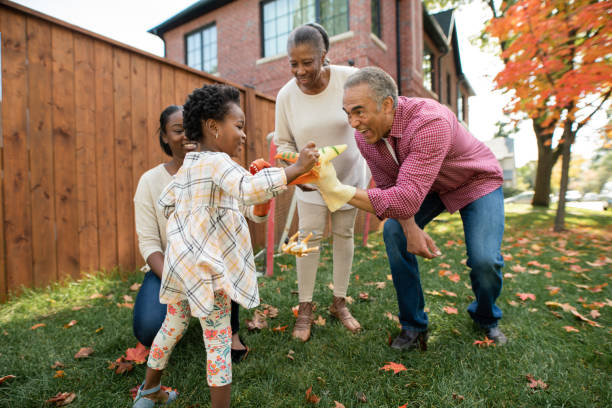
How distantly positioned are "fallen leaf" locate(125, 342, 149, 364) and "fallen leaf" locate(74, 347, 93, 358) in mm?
248

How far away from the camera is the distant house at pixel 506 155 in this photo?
5259 centimetres

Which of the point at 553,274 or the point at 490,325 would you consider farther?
the point at 553,274

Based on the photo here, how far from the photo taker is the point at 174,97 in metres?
4.46

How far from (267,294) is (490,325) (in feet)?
6.18

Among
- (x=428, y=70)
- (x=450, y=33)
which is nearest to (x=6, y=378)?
(x=428, y=70)

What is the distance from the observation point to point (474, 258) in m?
2.22

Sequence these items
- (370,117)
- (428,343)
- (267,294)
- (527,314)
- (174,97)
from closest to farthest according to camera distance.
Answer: (370,117) → (428,343) → (527,314) → (267,294) → (174,97)

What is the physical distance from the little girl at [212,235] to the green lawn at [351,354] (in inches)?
14.8

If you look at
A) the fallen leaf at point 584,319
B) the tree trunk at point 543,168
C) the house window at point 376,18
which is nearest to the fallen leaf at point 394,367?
the fallen leaf at point 584,319

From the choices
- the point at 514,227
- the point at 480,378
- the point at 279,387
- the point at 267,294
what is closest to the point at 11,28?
the point at 267,294

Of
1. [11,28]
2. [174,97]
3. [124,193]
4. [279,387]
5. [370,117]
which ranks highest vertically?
[11,28]

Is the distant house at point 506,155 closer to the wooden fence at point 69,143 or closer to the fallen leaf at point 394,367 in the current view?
the wooden fence at point 69,143

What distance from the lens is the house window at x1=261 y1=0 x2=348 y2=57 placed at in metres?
9.90

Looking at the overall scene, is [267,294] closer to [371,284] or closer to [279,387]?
[371,284]
